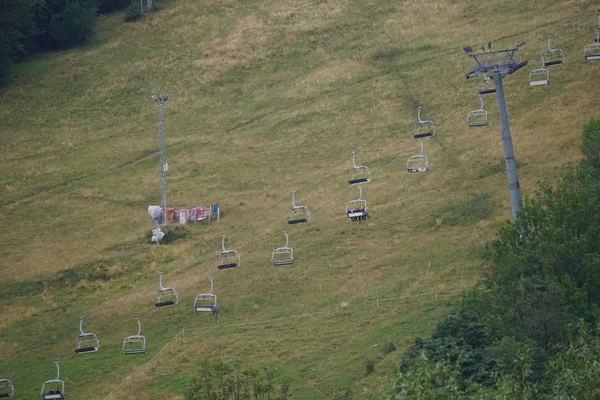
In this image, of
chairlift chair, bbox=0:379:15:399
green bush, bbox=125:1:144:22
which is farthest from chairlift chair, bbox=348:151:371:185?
green bush, bbox=125:1:144:22

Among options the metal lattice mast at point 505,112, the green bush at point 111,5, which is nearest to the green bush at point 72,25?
the green bush at point 111,5

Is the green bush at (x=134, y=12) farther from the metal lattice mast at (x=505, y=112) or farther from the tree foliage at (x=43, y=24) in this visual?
the metal lattice mast at (x=505, y=112)

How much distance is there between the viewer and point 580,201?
43.8 meters

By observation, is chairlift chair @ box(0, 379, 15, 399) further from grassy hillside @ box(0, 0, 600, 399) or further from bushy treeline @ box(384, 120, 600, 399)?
bushy treeline @ box(384, 120, 600, 399)

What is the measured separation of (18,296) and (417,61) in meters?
43.7

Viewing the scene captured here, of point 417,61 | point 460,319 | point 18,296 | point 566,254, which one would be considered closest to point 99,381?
point 18,296

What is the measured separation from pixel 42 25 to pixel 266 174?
157 ft

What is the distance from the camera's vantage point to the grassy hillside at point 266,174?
5156 centimetres

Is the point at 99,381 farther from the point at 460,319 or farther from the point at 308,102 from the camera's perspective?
the point at 308,102

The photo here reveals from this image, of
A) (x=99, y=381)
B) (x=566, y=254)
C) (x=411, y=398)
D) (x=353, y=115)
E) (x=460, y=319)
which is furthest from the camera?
(x=353, y=115)

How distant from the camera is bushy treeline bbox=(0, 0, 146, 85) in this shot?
10275cm

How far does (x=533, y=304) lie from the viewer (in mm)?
38625

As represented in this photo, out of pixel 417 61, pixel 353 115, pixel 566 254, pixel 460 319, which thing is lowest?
pixel 460 319

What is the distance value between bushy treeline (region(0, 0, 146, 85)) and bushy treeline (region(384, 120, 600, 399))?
71849 millimetres
